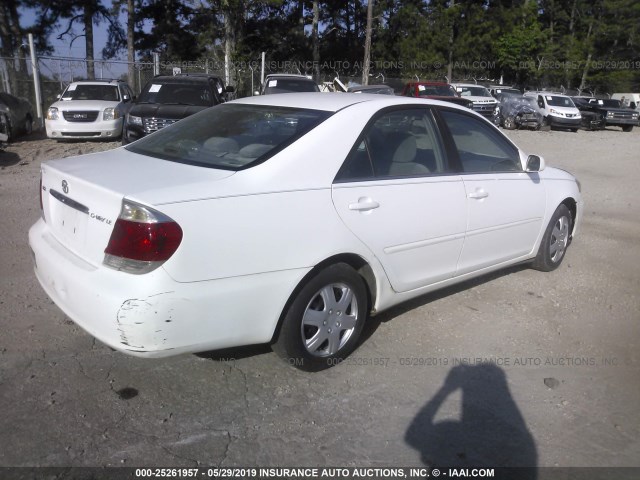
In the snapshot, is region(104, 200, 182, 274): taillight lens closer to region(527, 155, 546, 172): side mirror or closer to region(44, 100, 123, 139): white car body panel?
region(527, 155, 546, 172): side mirror

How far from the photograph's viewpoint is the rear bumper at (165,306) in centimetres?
283

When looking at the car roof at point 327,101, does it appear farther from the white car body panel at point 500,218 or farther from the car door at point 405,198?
the white car body panel at point 500,218

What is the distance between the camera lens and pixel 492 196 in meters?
4.45

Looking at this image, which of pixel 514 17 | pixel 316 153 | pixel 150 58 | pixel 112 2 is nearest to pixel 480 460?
pixel 316 153

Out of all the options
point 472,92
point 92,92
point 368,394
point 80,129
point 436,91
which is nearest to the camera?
point 368,394

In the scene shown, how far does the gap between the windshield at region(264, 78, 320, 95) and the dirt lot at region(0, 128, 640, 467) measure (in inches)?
509

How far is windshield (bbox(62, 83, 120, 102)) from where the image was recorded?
14492 millimetres

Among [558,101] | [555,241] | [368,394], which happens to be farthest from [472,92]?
[368,394]

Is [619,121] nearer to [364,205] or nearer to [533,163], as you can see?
[533,163]

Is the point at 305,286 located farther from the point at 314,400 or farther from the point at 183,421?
the point at 183,421

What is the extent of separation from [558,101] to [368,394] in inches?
992

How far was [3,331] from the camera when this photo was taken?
12.9ft

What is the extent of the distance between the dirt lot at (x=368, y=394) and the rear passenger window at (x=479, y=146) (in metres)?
1.10

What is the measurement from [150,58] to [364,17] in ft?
62.1
